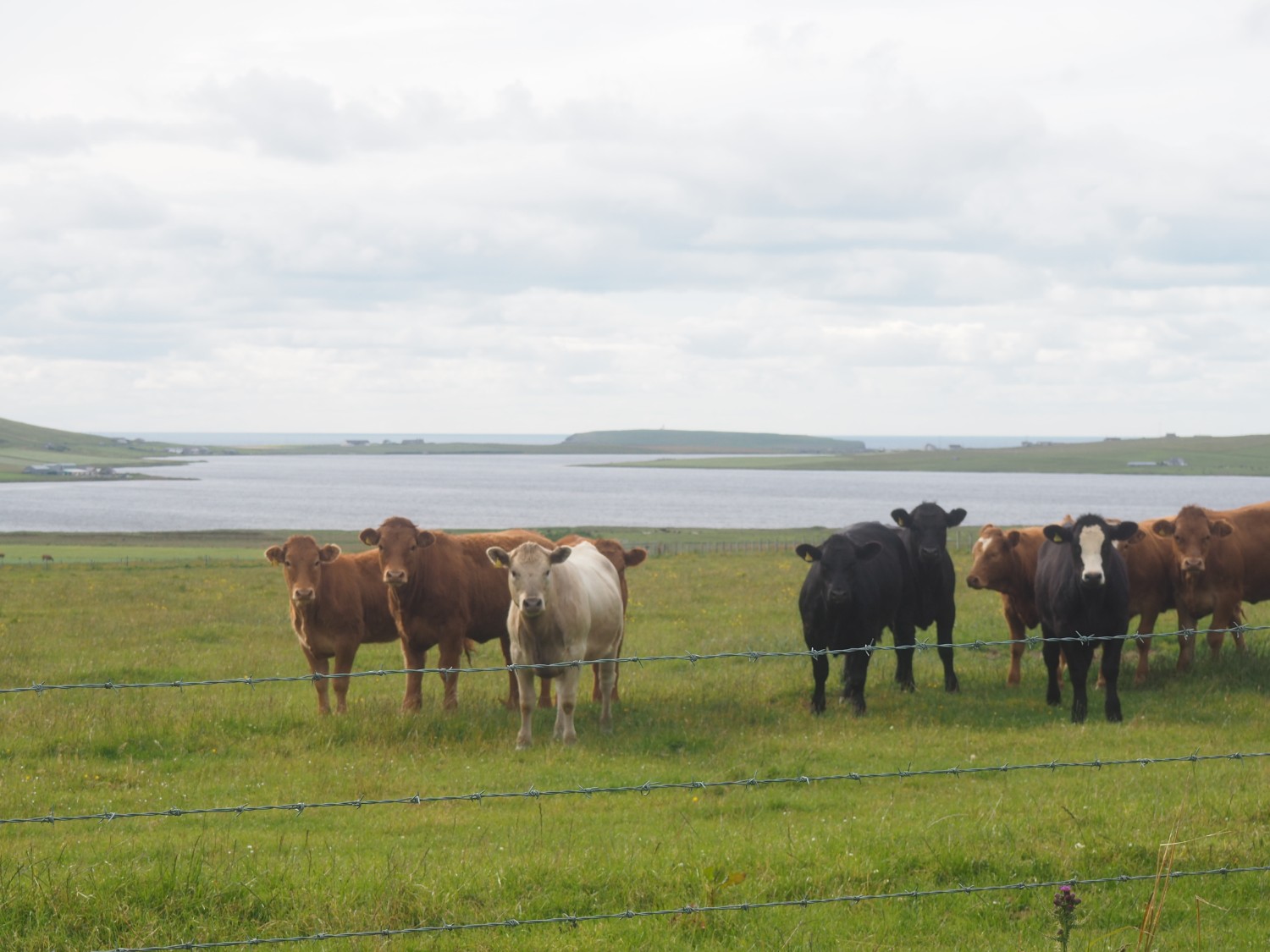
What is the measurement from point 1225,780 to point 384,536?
28.4 feet

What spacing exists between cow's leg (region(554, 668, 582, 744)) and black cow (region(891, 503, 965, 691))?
204 inches

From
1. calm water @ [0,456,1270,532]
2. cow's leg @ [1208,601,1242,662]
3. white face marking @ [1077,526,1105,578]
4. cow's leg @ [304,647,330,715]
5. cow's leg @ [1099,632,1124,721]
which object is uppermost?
white face marking @ [1077,526,1105,578]

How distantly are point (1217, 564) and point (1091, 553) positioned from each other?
355cm

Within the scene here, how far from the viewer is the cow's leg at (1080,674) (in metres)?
12.8

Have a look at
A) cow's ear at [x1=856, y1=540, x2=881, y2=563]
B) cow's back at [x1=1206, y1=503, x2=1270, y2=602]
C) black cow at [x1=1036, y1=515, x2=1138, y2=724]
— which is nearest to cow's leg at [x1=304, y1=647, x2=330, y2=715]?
cow's ear at [x1=856, y1=540, x2=881, y2=563]

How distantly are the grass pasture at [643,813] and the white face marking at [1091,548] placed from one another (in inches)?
61.0

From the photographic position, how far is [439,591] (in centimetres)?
1434

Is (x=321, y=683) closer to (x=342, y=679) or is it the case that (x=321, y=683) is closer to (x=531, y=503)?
(x=342, y=679)

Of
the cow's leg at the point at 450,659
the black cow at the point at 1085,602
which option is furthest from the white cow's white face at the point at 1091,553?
the cow's leg at the point at 450,659

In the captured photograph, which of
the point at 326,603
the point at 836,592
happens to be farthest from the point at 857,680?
the point at 326,603

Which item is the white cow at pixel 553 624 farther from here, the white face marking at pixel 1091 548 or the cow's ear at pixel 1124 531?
the cow's ear at pixel 1124 531

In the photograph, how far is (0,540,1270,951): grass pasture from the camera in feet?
21.1

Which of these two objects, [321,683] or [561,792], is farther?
[321,683]

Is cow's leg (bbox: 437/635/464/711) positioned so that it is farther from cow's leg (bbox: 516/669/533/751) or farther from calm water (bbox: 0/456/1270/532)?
calm water (bbox: 0/456/1270/532)
